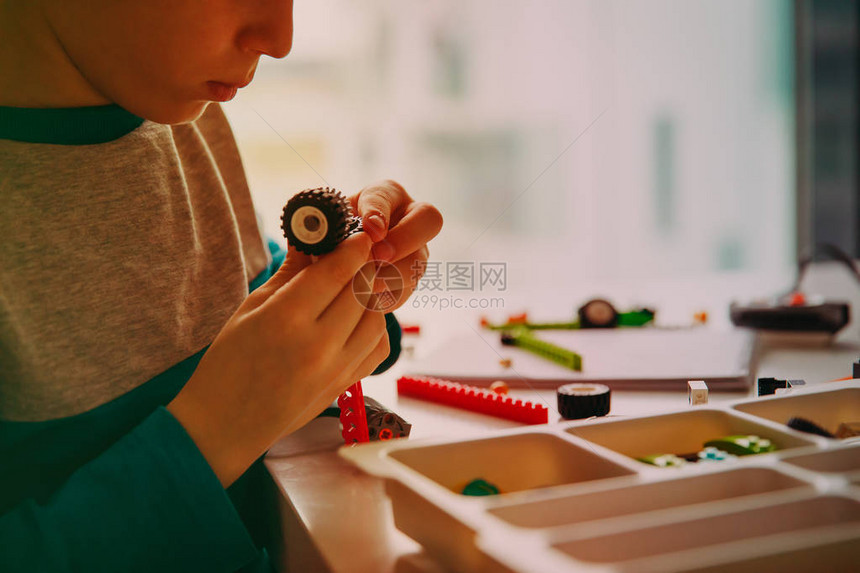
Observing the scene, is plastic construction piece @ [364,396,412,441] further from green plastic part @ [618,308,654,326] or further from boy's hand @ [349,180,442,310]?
green plastic part @ [618,308,654,326]

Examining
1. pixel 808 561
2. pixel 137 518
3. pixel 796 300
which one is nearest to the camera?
pixel 808 561

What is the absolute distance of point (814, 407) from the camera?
0.49 metres

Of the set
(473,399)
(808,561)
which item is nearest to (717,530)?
(808,561)

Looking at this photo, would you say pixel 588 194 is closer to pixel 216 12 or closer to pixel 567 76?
pixel 567 76

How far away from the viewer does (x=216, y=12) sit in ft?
1.53

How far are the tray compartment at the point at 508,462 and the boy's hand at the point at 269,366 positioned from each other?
9 centimetres

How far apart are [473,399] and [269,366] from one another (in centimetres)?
25

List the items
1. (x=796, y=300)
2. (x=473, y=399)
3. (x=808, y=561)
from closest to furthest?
(x=808, y=561), (x=473, y=399), (x=796, y=300)

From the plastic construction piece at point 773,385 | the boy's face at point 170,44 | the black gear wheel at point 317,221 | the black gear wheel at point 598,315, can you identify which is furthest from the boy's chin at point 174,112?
the black gear wheel at point 598,315

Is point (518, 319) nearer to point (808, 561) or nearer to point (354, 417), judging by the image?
point (354, 417)

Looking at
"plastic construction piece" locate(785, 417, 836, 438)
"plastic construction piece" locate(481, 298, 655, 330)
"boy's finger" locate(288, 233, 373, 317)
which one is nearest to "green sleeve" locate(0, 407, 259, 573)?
"boy's finger" locate(288, 233, 373, 317)

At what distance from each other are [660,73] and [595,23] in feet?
1.19

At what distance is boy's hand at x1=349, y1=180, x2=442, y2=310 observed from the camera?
0.53m

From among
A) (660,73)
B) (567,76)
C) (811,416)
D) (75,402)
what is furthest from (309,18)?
(660,73)
